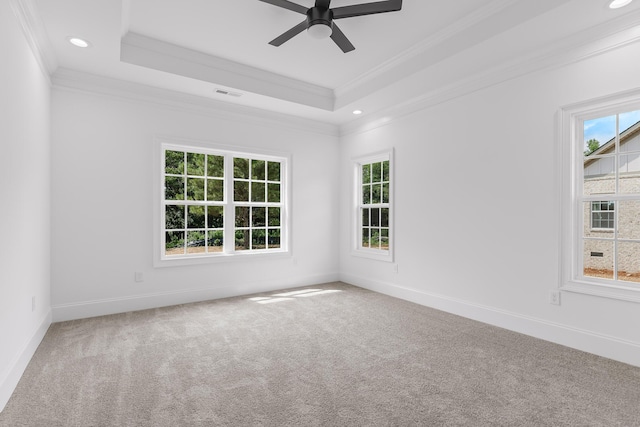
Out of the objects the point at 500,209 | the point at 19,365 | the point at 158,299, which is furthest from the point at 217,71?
the point at 500,209

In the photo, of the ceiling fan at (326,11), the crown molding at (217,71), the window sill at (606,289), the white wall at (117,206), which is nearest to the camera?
the ceiling fan at (326,11)

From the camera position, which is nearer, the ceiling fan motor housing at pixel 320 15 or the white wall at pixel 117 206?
the ceiling fan motor housing at pixel 320 15

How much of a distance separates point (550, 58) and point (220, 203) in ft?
13.5

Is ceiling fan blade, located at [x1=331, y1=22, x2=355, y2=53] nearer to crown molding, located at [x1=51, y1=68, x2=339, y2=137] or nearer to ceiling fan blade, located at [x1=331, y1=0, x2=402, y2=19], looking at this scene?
ceiling fan blade, located at [x1=331, y1=0, x2=402, y2=19]

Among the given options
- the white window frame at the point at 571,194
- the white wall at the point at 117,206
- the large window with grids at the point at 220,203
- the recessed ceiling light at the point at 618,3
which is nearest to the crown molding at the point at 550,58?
the recessed ceiling light at the point at 618,3

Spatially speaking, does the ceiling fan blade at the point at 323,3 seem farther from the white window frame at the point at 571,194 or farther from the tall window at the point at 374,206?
the tall window at the point at 374,206

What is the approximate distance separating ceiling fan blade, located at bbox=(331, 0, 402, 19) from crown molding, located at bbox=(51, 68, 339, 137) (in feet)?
8.09

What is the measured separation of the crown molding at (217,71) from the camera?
11.4 feet

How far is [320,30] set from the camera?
8.95 feet

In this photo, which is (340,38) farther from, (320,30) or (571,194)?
(571,194)

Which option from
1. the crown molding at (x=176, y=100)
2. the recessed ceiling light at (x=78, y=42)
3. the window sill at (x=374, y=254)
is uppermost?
the recessed ceiling light at (x=78, y=42)

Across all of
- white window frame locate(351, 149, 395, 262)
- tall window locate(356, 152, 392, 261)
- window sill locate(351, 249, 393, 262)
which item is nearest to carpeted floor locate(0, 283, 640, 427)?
window sill locate(351, 249, 393, 262)

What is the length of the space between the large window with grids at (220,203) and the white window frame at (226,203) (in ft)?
0.05

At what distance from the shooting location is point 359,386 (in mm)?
2287
